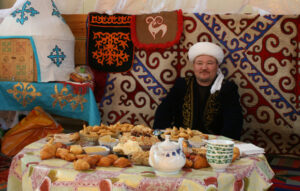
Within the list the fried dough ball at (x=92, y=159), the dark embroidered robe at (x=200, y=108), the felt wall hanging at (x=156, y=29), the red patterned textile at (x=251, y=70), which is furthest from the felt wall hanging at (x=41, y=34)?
the fried dough ball at (x=92, y=159)

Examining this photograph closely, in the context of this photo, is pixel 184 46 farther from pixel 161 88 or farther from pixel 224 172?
pixel 224 172

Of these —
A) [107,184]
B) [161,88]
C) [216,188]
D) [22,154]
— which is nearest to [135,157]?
[107,184]

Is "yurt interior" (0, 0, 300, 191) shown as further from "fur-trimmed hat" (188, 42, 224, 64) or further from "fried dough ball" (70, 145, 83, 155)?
"fried dough ball" (70, 145, 83, 155)

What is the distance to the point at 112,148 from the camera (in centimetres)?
168

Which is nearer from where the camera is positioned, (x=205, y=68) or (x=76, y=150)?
(x=76, y=150)

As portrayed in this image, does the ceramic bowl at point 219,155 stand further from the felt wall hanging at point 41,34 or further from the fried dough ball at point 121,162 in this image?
the felt wall hanging at point 41,34

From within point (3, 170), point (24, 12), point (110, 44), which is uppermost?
point (24, 12)

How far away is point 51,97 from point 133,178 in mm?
2354

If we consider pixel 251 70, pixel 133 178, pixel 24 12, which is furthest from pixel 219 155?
pixel 24 12

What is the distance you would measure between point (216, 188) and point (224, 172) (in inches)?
4.3

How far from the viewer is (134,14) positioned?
3762mm

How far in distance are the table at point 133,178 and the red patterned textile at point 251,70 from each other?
2037mm

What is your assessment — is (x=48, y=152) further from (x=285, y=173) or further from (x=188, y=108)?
(x=285, y=173)

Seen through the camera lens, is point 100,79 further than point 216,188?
Yes
